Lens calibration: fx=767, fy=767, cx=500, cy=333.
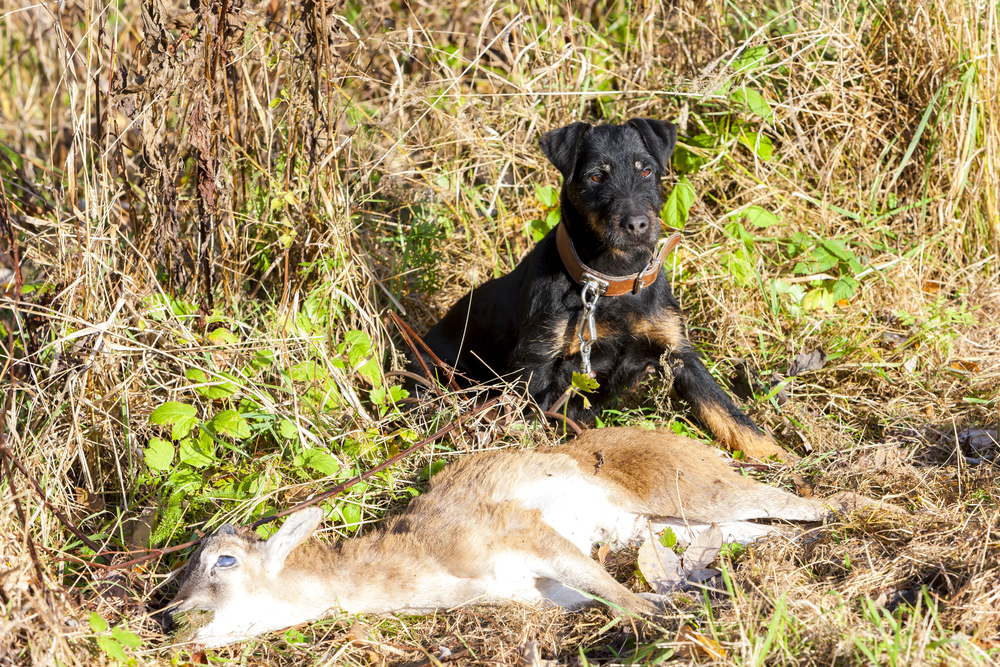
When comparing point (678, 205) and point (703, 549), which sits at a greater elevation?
point (678, 205)

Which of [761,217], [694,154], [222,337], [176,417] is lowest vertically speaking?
[176,417]

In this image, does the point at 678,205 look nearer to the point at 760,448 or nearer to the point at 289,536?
the point at 760,448

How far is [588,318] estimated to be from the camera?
3.86 meters

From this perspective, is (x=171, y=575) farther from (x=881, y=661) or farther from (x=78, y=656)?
(x=881, y=661)

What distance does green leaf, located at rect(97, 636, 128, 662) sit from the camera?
7.83 feet

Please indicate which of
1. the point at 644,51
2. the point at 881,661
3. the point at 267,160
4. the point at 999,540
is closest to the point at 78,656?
the point at 881,661

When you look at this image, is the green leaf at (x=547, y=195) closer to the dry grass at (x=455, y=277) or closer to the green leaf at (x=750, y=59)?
the dry grass at (x=455, y=277)

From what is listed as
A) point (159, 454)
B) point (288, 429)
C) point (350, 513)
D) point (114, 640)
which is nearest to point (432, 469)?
point (350, 513)

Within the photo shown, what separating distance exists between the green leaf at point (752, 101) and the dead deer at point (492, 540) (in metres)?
2.68

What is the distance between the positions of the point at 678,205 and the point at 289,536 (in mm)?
3064

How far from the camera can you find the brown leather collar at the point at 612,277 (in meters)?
3.82

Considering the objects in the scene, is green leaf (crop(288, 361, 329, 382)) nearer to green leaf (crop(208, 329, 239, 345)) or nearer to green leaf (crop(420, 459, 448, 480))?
green leaf (crop(208, 329, 239, 345))

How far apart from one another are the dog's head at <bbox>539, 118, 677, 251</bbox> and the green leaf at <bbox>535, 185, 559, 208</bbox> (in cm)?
75

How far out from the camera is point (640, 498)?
3143mm
